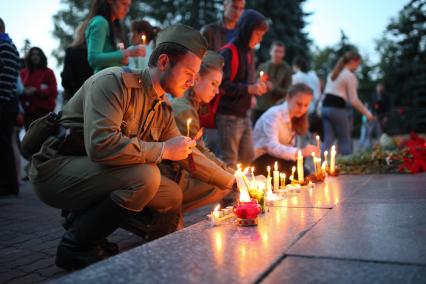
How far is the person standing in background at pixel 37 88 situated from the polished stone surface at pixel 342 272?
5.40 meters

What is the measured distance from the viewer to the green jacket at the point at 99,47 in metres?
3.65

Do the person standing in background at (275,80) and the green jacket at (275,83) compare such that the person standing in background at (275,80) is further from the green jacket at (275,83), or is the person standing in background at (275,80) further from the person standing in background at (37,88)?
the person standing in background at (37,88)

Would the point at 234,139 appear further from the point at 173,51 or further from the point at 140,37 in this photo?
the point at 173,51

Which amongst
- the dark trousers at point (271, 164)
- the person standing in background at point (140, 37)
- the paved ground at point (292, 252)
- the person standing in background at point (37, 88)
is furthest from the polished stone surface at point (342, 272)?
the person standing in background at point (37, 88)

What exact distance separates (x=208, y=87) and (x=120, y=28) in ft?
3.60

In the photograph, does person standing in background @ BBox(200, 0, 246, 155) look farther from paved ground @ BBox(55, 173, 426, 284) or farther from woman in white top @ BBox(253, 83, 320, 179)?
paved ground @ BBox(55, 173, 426, 284)

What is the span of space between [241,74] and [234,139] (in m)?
0.75

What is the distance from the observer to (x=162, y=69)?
2.68 m

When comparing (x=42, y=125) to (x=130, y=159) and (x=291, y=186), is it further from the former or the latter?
(x=291, y=186)

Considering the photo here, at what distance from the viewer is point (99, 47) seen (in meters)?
3.76

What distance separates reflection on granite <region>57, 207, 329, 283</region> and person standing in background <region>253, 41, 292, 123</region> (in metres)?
4.21

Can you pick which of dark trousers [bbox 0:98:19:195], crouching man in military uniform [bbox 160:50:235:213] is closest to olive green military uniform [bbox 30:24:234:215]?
crouching man in military uniform [bbox 160:50:235:213]

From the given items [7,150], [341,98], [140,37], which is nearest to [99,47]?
[140,37]

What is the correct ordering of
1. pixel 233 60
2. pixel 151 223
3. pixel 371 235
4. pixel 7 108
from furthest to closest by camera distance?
pixel 7 108 → pixel 233 60 → pixel 151 223 → pixel 371 235
